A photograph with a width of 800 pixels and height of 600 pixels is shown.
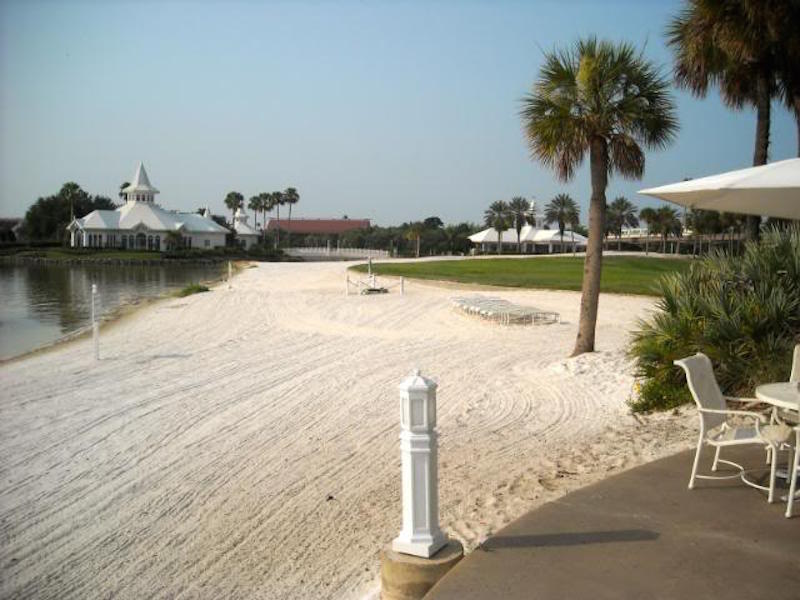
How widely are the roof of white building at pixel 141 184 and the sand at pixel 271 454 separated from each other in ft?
296

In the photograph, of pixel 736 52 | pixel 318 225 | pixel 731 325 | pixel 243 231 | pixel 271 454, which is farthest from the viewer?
pixel 318 225

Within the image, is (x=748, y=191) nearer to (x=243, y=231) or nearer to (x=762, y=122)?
(x=762, y=122)

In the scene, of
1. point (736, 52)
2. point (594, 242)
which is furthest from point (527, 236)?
point (594, 242)

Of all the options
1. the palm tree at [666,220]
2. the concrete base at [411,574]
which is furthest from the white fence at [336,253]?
the concrete base at [411,574]

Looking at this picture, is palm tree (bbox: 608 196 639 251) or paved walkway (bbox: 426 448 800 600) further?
palm tree (bbox: 608 196 639 251)

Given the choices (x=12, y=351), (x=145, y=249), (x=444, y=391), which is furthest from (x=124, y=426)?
(x=145, y=249)

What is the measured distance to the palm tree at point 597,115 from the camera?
1141 centimetres

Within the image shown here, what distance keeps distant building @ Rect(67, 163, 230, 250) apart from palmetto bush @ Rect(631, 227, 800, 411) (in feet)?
297

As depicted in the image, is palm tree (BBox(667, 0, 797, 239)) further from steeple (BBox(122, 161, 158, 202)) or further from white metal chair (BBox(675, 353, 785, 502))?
steeple (BBox(122, 161, 158, 202))

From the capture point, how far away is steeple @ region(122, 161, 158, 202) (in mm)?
99062

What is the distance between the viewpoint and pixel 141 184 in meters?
99.4

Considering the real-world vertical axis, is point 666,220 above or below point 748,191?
above

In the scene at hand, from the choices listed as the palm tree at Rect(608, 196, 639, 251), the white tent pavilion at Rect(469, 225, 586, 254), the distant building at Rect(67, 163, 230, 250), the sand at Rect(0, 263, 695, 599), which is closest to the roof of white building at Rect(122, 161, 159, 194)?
the distant building at Rect(67, 163, 230, 250)

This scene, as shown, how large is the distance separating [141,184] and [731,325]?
10041 centimetres
